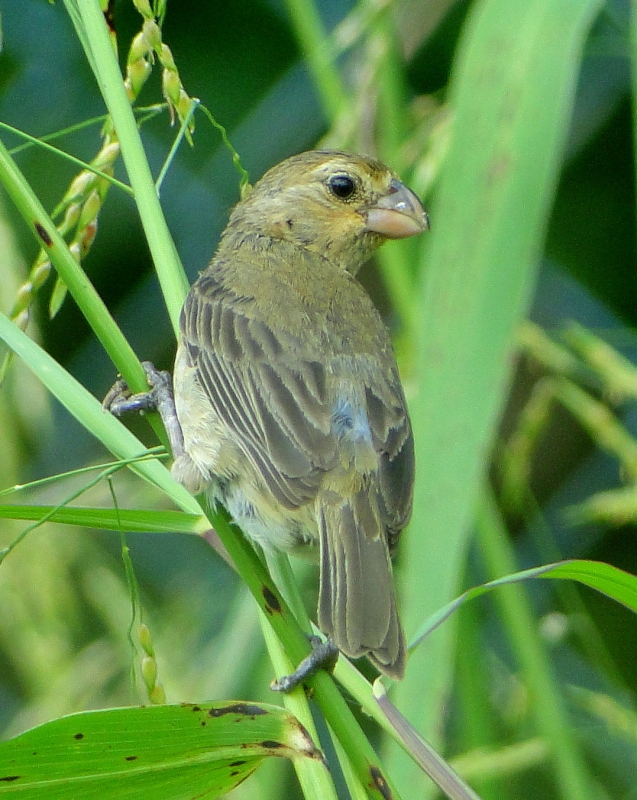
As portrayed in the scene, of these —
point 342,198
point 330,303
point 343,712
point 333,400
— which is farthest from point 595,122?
point 343,712

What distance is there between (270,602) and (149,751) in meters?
0.25

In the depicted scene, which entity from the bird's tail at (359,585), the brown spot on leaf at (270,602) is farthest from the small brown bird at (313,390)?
the brown spot on leaf at (270,602)

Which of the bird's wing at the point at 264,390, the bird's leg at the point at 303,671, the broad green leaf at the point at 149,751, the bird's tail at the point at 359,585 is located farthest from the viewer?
the bird's wing at the point at 264,390

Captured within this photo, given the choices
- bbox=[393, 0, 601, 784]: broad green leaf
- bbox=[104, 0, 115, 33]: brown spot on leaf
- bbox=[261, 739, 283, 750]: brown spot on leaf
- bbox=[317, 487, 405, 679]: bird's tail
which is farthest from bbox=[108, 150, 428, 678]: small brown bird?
bbox=[104, 0, 115, 33]: brown spot on leaf

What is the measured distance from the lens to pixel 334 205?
2.69 metres

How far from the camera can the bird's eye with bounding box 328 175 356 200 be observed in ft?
8.73

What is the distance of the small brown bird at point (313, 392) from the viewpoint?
6.00 ft

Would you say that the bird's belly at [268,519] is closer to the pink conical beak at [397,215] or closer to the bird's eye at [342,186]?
the pink conical beak at [397,215]

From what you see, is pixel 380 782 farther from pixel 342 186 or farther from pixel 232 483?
pixel 342 186

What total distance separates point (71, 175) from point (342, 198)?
1343mm

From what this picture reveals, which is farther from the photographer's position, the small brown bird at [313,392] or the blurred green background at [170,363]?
the blurred green background at [170,363]

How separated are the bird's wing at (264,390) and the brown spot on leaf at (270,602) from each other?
501 millimetres

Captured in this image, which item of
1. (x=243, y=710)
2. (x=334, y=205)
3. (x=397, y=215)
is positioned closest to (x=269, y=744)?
(x=243, y=710)

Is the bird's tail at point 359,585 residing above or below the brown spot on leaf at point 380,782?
below
